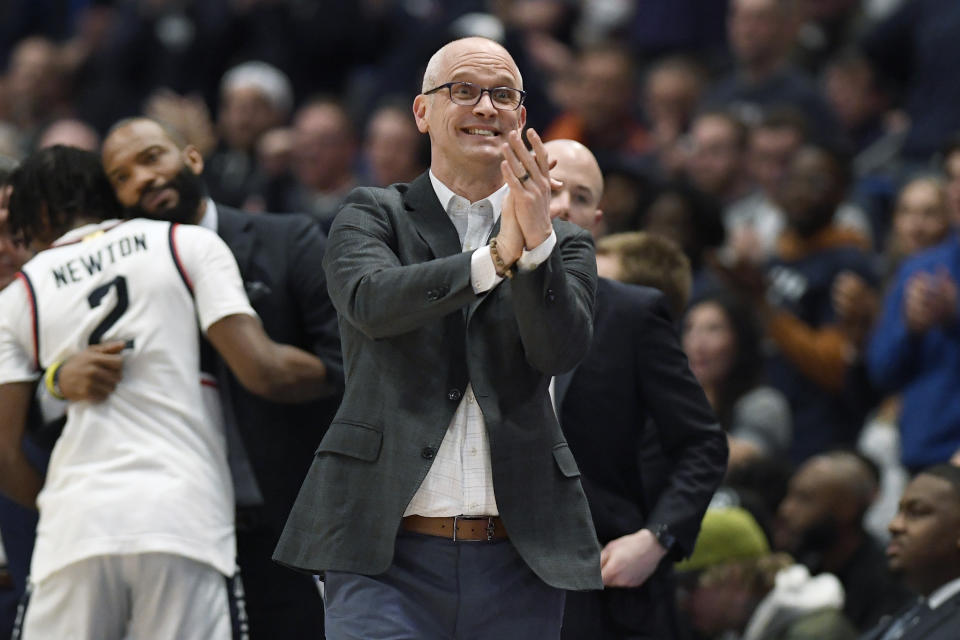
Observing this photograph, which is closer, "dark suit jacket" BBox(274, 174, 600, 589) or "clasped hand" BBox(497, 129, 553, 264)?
"clasped hand" BBox(497, 129, 553, 264)

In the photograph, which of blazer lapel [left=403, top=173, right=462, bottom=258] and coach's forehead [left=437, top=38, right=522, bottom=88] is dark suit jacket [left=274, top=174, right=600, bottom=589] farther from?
coach's forehead [left=437, top=38, right=522, bottom=88]

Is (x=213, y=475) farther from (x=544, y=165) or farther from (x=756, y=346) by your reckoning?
(x=756, y=346)

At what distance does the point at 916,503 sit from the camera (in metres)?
6.08

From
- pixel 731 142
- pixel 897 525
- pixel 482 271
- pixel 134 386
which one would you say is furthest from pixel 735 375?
pixel 482 271

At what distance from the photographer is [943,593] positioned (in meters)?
6.03

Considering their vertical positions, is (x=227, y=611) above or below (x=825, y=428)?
below

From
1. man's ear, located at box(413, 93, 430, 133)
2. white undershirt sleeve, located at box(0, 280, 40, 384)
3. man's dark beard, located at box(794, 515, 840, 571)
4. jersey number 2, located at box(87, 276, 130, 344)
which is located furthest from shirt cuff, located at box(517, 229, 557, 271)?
man's dark beard, located at box(794, 515, 840, 571)

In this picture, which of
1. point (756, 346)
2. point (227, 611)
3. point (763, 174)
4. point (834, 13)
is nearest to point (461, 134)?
point (227, 611)

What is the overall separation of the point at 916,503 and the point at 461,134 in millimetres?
3030

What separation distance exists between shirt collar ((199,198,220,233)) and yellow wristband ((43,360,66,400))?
80cm

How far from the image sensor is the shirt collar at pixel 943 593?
5.96 meters

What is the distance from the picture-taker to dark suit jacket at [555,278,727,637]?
4.79 meters

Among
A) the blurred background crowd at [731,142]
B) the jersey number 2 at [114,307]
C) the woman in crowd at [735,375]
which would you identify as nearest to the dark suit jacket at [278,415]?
the jersey number 2 at [114,307]

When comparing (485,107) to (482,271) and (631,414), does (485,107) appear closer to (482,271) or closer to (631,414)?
(482,271)
